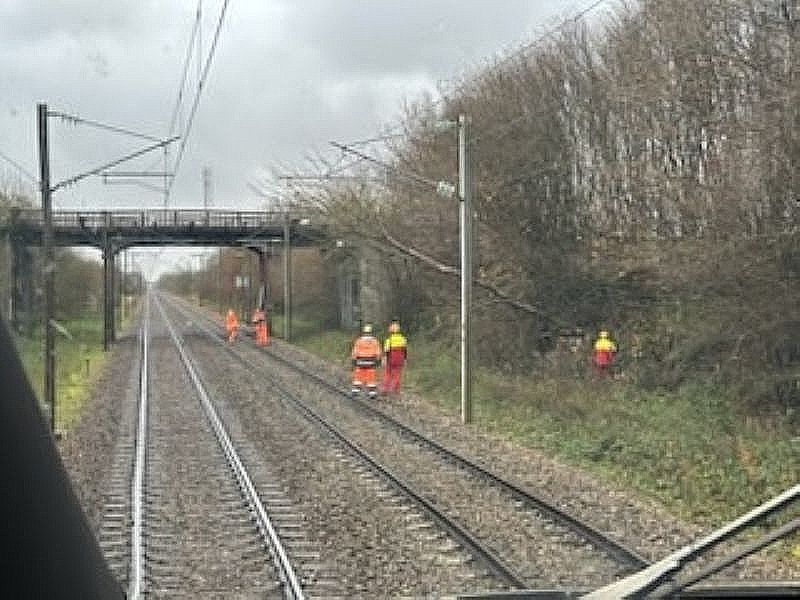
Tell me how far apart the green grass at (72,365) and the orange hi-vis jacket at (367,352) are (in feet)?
22.5

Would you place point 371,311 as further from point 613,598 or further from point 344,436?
point 613,598

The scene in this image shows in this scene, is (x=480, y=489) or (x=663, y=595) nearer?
(x=663, y=595)

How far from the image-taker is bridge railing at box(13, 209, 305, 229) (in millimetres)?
64750

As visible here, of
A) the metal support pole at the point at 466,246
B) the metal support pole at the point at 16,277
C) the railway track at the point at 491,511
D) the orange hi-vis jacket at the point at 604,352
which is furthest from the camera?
the metal support pole at the point at 16,277

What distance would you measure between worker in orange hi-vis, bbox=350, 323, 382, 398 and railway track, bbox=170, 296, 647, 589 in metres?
3.53

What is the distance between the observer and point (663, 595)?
Result: 3053mm

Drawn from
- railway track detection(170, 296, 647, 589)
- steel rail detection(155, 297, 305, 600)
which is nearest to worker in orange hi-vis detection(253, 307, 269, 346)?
steel rail detection(155, 297, 305, 600)

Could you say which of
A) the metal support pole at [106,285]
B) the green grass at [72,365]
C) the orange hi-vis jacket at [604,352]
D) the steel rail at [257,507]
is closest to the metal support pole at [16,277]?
the green grass at [72,365]

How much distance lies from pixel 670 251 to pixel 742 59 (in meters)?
4.37

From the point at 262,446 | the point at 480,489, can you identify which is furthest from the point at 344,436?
the point at 480,489

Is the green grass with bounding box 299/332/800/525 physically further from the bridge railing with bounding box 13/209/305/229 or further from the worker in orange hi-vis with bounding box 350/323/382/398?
the bridge railing with bounding box 13/209/305/229

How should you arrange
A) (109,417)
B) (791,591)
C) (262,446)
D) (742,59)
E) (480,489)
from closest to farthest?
(791,591)
(480,489)
(262,446)
(742,59)
(109,417)

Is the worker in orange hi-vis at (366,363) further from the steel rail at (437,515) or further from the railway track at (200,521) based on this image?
the railway track at (200,521)

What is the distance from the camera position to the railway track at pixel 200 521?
9781mm
